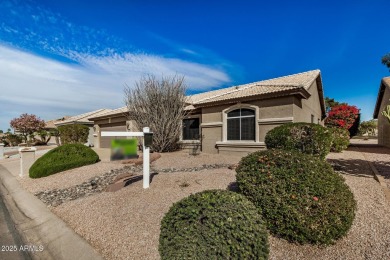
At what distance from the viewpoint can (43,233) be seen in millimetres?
4246

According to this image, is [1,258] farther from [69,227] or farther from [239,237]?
[239,237]

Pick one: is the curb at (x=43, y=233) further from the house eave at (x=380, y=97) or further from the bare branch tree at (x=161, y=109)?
the house eave at (x=380, y=97)

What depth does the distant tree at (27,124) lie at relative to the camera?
93.4 ft

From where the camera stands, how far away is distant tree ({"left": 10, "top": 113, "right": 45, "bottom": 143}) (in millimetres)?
28453

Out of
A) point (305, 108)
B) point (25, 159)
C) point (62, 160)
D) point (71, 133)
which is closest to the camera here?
point (62, 160)

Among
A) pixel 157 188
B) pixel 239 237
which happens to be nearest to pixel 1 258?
pixel 157 188

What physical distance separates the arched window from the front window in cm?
294

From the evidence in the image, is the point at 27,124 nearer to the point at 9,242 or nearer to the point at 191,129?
the point at 191,129

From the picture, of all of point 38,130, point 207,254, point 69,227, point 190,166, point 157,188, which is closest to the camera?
point 207,254

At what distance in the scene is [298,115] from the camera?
11492mm

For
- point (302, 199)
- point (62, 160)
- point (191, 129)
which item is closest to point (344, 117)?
point (191, 129)

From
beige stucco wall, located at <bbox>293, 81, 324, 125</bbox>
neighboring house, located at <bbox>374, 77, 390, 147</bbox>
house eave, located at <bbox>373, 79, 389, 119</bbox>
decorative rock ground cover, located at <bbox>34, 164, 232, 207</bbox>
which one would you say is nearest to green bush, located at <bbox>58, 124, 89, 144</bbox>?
decorative rock ground cover, located at <bbox>34, 164, 232, 207</bbox>

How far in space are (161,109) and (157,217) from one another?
361 inches

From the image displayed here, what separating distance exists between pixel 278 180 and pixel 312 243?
1.08 metres
